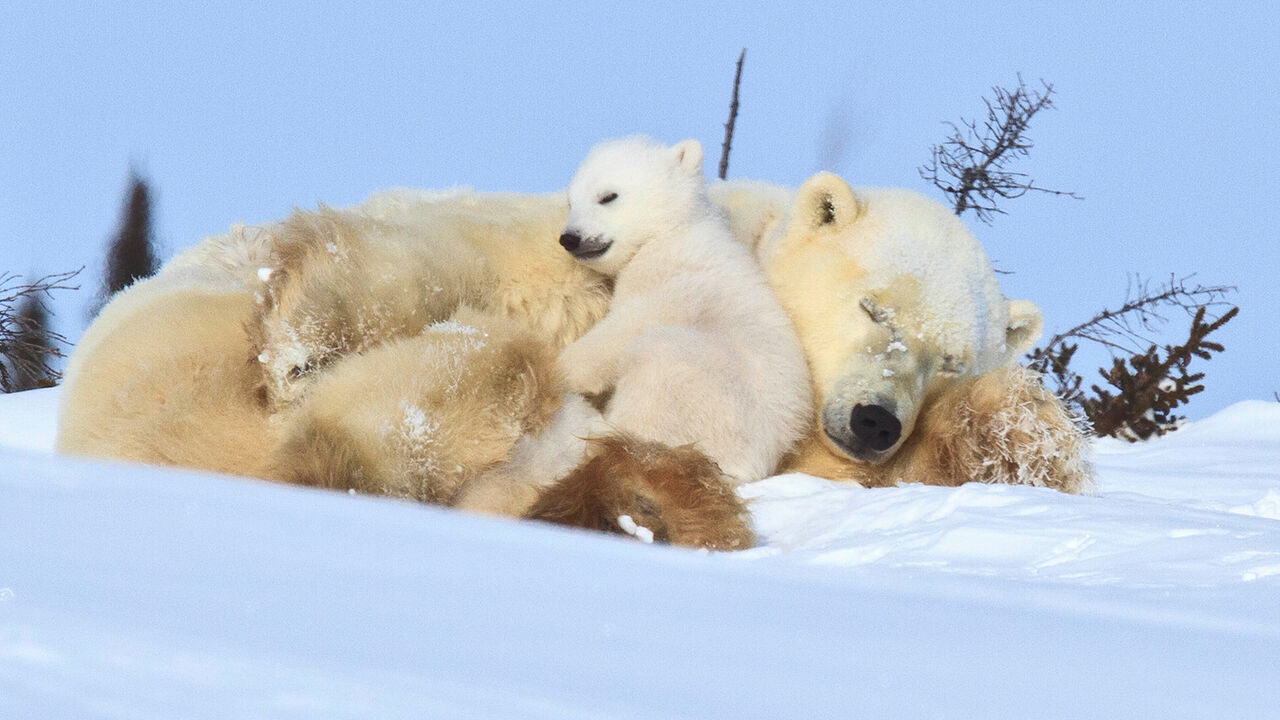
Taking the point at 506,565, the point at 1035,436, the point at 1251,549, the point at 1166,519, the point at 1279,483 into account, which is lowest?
the point at 1279,483

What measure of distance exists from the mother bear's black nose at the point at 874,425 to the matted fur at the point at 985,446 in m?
0.13

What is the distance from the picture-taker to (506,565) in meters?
1.06

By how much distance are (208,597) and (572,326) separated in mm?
2066

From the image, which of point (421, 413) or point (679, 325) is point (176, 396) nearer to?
point (421, 413)

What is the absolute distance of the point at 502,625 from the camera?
0.87 m

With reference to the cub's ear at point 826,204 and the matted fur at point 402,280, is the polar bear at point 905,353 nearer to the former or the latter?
the cub's ear at point 826,204

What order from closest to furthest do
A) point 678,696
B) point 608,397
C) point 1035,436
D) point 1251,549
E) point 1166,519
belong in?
point 678,696
point 1251,549
point 1166,519
point 608,397
point 1035,436

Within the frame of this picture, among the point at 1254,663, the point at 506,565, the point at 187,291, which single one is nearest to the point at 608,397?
the point at 187,291

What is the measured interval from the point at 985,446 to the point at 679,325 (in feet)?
3.01

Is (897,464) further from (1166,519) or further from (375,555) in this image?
(375,555)

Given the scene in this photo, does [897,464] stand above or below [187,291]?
below

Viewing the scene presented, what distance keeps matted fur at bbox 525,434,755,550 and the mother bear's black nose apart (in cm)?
66

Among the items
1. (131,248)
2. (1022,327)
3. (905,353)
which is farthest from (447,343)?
(131,248)

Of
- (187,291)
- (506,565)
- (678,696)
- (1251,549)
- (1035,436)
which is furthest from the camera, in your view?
(1035,436)
